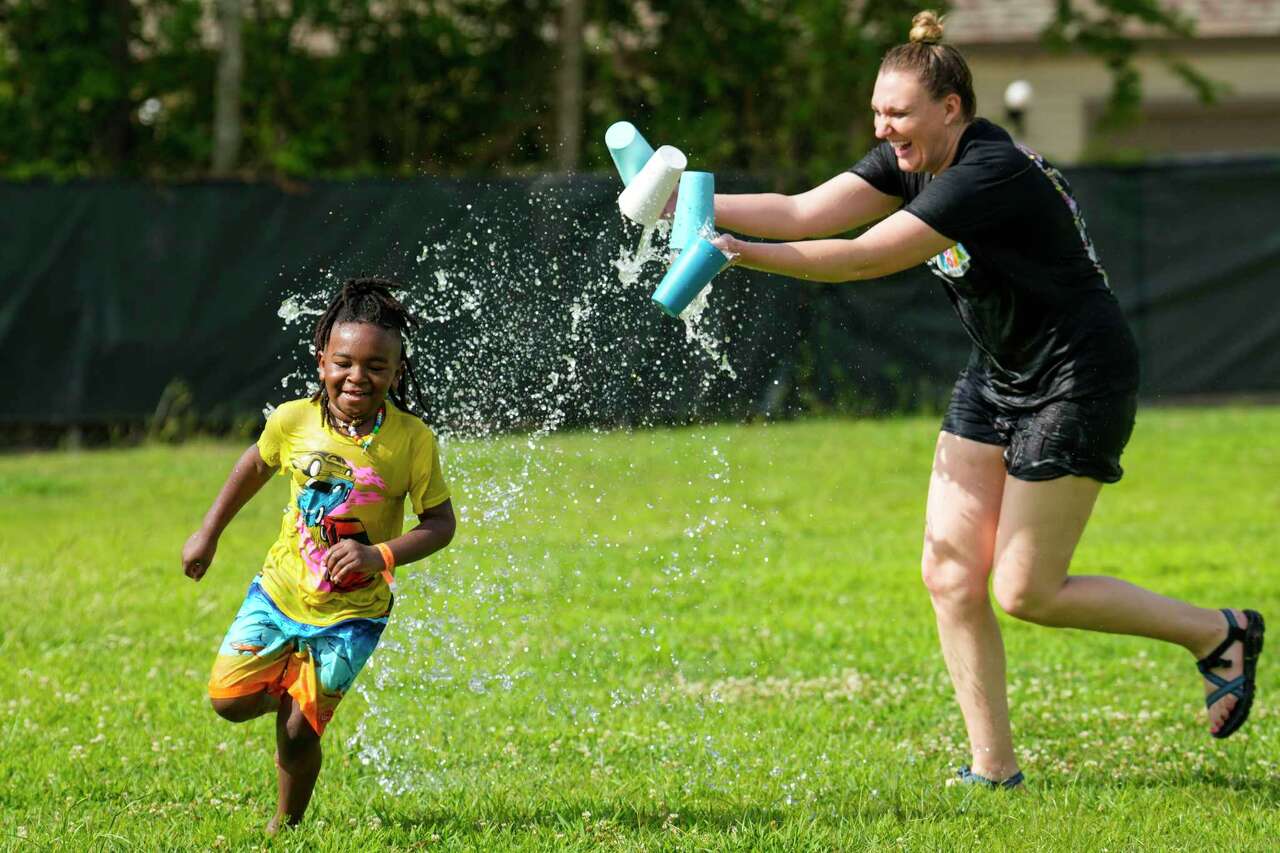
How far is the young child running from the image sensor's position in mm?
3990

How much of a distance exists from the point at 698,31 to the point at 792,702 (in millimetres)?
10045

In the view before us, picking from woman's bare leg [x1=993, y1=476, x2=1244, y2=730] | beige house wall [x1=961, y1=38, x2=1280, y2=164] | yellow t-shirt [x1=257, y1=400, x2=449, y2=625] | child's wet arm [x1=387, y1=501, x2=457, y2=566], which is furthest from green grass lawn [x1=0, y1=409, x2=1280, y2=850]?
beige house wall [x1=961, y1=38, x2=1280, y2=164]

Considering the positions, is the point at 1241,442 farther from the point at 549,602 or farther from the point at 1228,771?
the point at 1228,771

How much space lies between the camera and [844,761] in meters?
4.84

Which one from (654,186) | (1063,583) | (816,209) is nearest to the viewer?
(654,186)

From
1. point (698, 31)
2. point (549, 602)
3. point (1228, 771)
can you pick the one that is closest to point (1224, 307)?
point (698, 31)

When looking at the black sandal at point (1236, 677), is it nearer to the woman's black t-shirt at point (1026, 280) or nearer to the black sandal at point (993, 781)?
the black sandal at point (993, 781)

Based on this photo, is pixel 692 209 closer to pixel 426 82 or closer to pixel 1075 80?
pixel 426 82

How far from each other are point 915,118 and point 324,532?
68.9 inches

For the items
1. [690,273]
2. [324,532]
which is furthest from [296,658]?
[690,273]

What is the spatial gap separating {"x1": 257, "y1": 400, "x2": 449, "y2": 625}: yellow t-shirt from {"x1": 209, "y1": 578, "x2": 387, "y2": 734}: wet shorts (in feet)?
0.11

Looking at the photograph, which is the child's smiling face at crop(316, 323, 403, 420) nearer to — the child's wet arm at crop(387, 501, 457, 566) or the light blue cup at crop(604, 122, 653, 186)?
the child's wet arm at crop(387, 501, 457, 566)

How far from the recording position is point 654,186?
408 cm

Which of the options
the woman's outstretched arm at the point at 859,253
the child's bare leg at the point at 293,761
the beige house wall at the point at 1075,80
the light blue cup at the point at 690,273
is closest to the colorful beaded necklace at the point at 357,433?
the child's bare leg at the point at 293,761
